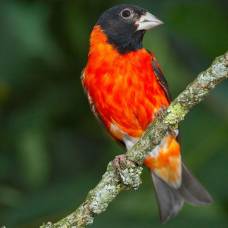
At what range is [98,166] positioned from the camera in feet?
20.3

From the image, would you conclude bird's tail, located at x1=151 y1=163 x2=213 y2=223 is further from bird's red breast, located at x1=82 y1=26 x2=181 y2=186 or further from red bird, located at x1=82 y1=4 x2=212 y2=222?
bird's red breast, located at x1=82 y1=26 x2=181 y2=186

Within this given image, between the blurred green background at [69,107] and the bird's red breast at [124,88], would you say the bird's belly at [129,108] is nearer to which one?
the bird's red breast at [124,88]

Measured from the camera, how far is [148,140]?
384 centimetres

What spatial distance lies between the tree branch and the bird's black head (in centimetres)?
175

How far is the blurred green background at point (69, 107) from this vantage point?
5809mm

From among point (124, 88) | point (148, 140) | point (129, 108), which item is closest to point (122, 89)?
point (124, 88)

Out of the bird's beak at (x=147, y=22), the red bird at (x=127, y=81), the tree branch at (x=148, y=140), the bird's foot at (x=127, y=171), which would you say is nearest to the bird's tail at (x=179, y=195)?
the red bird at (x=127, y=81)

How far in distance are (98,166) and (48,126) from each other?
1.62 ft

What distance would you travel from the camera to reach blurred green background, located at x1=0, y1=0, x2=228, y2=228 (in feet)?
19.1

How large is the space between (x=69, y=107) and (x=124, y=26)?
958 mm

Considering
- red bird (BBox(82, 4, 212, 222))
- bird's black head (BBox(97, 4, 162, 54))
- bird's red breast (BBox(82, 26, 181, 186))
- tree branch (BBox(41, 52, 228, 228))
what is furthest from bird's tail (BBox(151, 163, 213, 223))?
tree branch (BBox(41, 52, 228, 228))

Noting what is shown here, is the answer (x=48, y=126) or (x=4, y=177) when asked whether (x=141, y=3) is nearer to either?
(x=48, y=126)

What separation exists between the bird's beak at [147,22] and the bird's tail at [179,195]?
114 cm

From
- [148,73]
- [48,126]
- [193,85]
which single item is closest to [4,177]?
[48,126]
